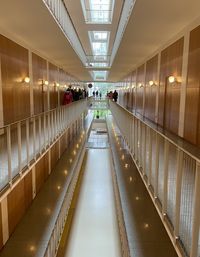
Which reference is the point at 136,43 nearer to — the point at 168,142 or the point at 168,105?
the point at 168,105

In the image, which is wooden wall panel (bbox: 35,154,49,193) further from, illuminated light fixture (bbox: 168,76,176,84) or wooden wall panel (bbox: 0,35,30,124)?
illuminated light fixture (bbox: 168,76,176,84)

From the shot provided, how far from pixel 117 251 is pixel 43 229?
235 cm

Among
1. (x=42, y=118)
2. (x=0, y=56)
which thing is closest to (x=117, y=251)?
(x=42, y=118)

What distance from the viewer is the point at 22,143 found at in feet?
17.5

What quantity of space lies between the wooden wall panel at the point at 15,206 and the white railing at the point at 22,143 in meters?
1.08

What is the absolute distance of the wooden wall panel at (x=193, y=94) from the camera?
5.91 m

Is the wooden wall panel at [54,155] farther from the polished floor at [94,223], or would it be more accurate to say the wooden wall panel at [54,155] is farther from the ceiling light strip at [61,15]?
the ceiling light strip at [61,15]

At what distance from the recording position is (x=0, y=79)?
6938 millimetres

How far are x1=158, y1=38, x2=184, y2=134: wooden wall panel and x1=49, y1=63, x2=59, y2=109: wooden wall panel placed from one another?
21.3 feet

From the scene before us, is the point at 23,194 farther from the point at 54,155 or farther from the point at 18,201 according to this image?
the point at 54,155

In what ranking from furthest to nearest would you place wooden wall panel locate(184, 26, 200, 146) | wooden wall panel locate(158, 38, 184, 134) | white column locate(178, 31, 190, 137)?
wooden wall panel locate(158, 38, 184, 134) < white column locate(178, 31, 190, 137) < wooden wall panel locate(184, 26, 200, 146)

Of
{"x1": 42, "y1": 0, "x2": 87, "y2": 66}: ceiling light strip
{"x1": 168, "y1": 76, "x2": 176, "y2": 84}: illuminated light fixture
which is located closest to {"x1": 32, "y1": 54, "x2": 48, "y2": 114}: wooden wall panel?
{"x1": 42, "y1": 0, "x2": 87, "y2": 66}: ceiling light strip

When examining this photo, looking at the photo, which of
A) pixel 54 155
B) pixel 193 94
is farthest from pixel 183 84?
pixel 54 155

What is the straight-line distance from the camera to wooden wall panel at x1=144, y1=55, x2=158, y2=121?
1061 cm
